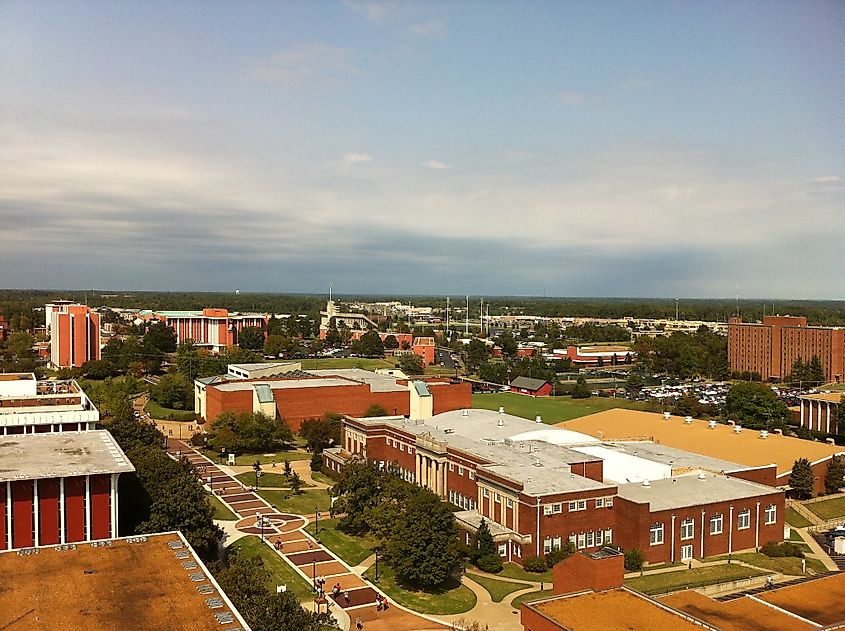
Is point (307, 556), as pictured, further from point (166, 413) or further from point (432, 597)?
point (166, 413)

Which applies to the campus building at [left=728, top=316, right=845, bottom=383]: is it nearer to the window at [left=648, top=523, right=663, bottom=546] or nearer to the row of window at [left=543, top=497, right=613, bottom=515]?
the window at [left=648, top=523, right=663, bottom=546]

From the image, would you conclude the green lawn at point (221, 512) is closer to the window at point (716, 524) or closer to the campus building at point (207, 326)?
the window at point (716, 524)

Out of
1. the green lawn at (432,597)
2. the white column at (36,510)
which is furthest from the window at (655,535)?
the white column at (36,510)

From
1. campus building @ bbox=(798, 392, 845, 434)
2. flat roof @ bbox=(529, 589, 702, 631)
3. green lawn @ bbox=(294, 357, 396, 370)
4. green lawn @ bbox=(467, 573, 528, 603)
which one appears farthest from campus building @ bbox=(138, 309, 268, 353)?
flat roof @ bbox=(529, 589, 702, 631)

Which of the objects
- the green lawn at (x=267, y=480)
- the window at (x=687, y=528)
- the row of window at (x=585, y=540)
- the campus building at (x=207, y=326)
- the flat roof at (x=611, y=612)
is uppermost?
the campus building at (x=207, y=326)

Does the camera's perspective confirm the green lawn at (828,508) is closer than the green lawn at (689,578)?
No

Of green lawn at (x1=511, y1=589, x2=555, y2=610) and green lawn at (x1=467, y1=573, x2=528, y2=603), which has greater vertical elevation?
green lawn at (x1=511, y1=589, x2=555, y2=610)
